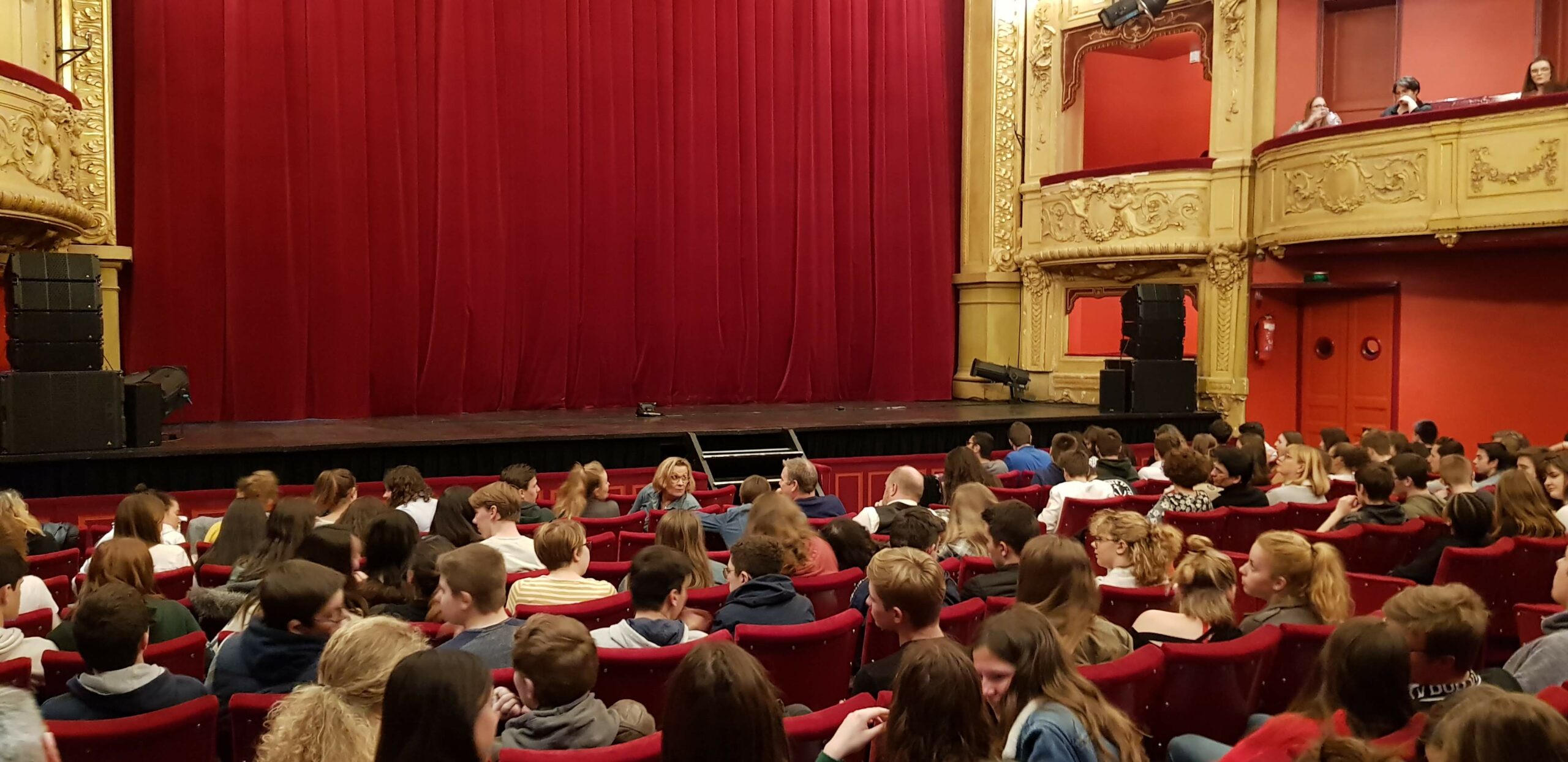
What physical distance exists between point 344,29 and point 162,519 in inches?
309

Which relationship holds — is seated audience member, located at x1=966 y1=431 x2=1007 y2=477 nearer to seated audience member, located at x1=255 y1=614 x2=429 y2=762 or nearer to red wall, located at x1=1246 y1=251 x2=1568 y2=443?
seated audience member, located at x1=255 y1=614 x2=429 y2=762

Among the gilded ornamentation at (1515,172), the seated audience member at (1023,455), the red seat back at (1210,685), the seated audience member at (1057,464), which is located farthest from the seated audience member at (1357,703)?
the gilded ornamentation at (1515,172)

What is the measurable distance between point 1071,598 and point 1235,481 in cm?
326

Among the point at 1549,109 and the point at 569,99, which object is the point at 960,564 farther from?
the point at 569,99

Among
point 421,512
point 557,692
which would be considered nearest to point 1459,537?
point 557,692

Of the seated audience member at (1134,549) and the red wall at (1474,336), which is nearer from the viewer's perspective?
the seated audience member at (1134,549)

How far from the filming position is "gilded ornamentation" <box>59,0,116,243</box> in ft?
33.7

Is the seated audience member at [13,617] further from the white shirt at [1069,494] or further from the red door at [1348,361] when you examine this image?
the red door at [1348,361]

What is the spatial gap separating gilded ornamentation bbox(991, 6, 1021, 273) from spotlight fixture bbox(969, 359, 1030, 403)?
1.40 metres

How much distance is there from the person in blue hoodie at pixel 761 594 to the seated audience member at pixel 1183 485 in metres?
2.51

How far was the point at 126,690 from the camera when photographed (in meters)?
2.66

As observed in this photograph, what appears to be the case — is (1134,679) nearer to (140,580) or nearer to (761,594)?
(761,594)

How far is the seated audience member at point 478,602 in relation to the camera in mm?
3045

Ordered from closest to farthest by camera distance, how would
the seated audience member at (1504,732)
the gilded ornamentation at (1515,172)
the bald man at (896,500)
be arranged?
the seated audience member at (1504,732), the bald man at (896,500), the gilded ornamentation at (1515,172)
